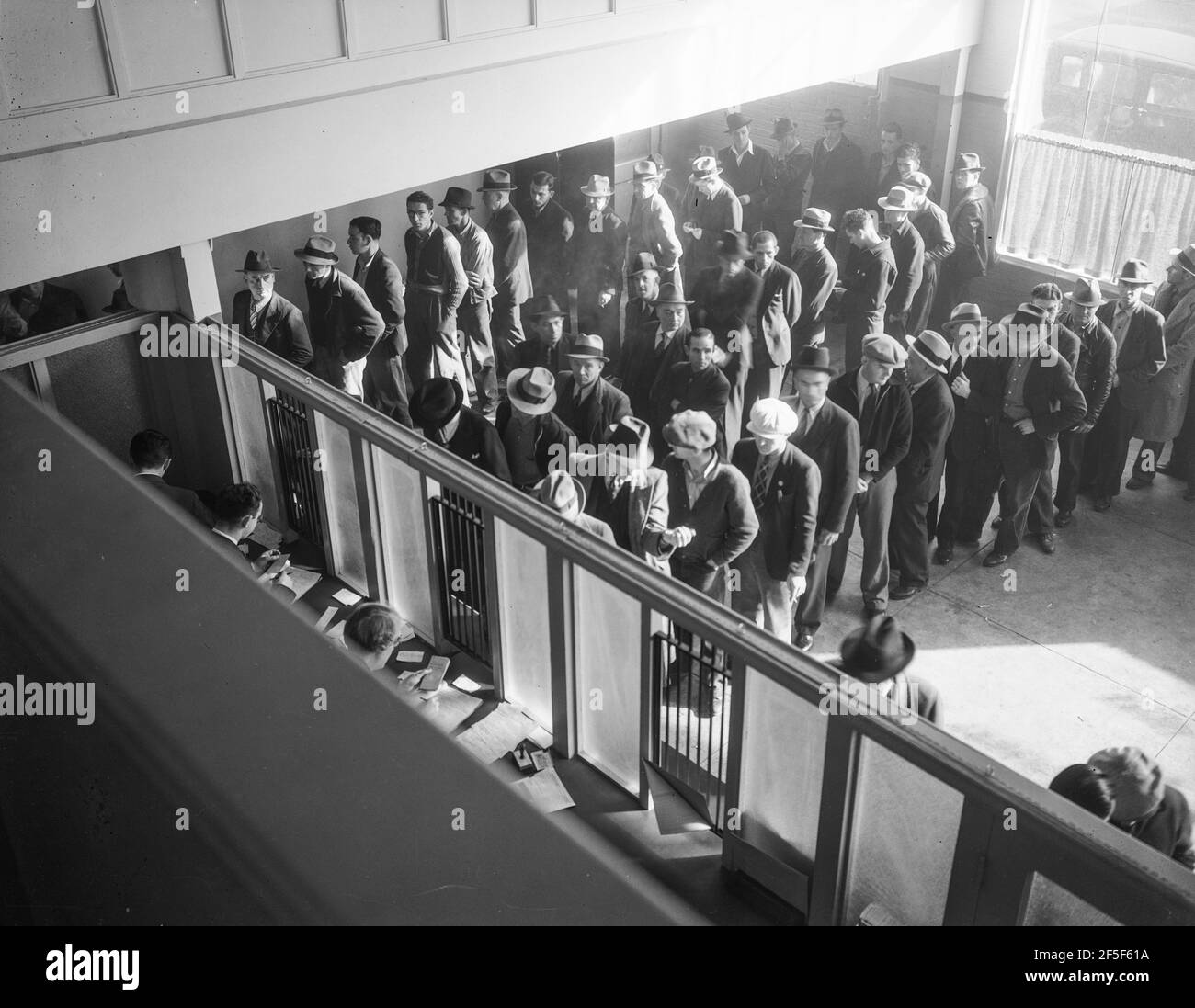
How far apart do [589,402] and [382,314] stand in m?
2.65

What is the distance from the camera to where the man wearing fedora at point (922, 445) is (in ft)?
24.0

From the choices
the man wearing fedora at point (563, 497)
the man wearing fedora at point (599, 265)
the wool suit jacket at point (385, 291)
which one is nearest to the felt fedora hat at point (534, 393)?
the man wearing fedora at point (563, 497)

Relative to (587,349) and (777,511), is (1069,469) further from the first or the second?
(587,349)

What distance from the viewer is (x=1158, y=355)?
8.50 metres

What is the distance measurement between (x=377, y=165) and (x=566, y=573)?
3.93 meters

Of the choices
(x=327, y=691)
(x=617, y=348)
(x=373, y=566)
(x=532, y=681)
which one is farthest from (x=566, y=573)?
(x=617, y=348)

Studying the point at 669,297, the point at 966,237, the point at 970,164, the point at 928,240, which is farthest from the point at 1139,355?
the point at 970,164

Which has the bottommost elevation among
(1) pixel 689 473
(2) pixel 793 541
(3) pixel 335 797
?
(2) pixel 793 541

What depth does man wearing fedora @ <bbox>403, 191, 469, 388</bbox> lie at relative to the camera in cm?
992

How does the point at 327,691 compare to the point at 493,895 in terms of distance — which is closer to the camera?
the point at 493,895

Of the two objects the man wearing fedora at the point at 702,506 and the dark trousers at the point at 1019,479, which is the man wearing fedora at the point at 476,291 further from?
the dark trousers at the point at 1019,479

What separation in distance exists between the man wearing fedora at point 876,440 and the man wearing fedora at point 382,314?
3.49 metres

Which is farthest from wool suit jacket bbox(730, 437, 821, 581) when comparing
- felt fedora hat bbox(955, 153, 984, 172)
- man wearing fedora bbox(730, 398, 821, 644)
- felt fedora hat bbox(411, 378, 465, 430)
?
felt fedora hat bbox(955, 153, 984, 172)

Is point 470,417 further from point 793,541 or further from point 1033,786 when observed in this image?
point 1033,786
